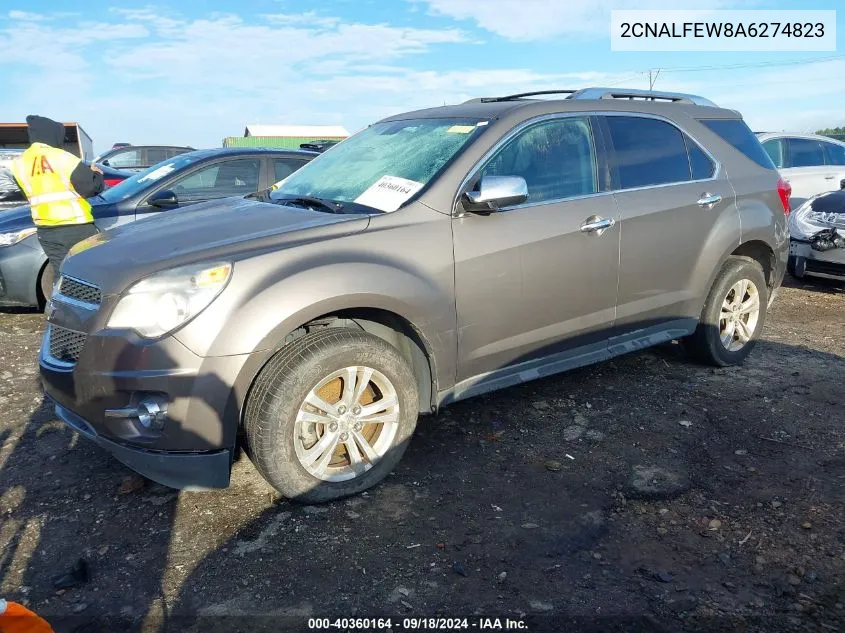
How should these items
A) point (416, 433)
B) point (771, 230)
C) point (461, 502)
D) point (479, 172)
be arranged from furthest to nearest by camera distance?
point (771, 230)
point (416, 433)
point (479, 172)
point (461, 502)

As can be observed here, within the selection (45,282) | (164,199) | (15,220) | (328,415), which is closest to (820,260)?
(328,415)

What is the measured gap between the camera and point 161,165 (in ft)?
21.6

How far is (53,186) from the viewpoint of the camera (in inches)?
215

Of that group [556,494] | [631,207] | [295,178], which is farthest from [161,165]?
[556,494]

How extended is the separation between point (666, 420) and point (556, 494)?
3.97 feet

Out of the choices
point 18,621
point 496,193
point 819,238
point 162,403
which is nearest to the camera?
point 18,621

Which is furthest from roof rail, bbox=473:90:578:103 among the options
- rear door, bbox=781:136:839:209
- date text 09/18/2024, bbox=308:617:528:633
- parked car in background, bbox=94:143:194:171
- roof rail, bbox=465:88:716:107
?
parked car in background, bbox=94:143:194:171

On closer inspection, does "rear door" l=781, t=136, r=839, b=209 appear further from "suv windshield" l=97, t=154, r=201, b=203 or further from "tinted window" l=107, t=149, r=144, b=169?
"tinted window" l=107, t=149, r=144, b=169

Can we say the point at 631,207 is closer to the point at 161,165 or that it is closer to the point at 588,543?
the point at 588,543

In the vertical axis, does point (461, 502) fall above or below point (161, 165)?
below

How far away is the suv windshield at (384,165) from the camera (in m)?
3.46

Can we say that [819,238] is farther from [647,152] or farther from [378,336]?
[378,336]

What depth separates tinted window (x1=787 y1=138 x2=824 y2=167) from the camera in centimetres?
1008

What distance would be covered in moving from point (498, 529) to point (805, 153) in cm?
980
